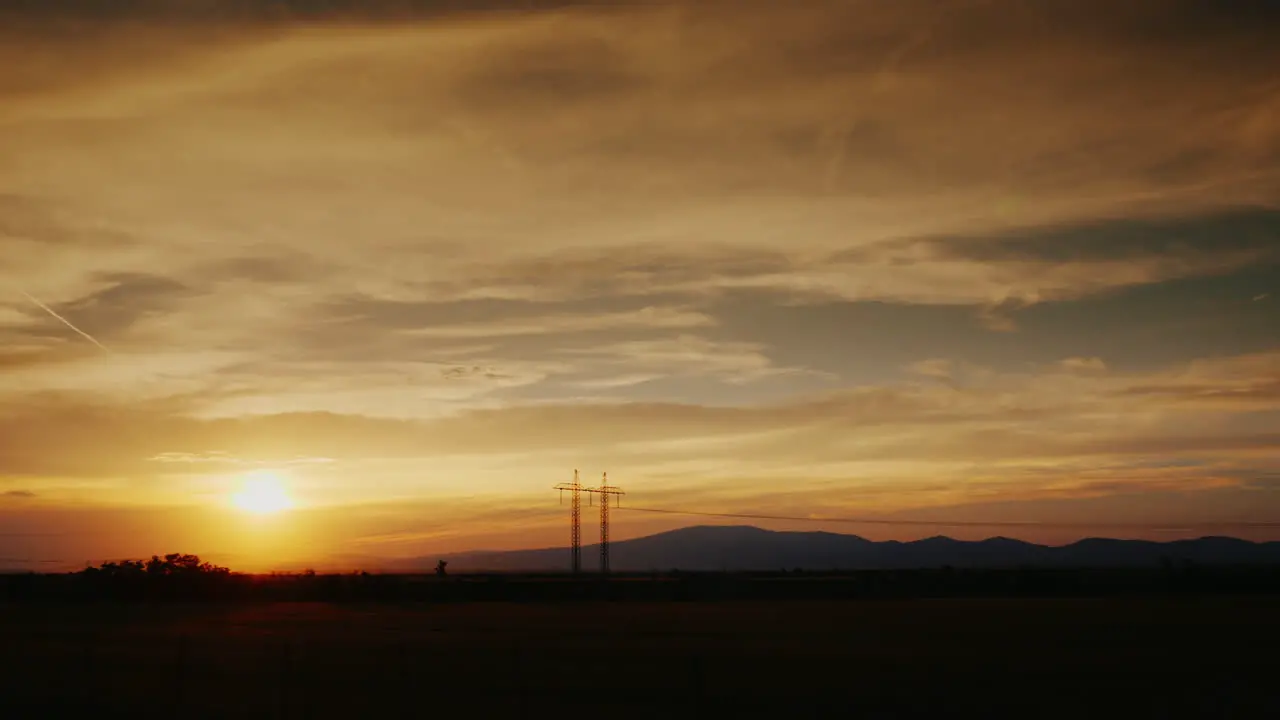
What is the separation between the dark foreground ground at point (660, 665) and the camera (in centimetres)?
3259

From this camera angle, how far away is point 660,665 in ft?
143

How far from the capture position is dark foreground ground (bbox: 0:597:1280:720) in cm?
3259

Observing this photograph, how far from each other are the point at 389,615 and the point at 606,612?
54.5 feet

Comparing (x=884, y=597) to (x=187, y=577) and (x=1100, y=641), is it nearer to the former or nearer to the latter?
(x=1100, y=641)

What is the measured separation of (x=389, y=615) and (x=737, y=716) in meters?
59.2

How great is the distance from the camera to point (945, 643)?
53156 millimetres

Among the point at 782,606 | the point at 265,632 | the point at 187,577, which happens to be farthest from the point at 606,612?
the point at 187,577

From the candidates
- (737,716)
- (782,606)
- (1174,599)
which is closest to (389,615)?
(782,606)

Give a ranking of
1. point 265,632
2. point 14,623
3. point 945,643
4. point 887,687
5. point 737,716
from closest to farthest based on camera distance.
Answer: point 737,716 < point 887,687 < point 945,643 < point 265,632 < point 14,623

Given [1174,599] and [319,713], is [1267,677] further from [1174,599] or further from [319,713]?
[1174,599]

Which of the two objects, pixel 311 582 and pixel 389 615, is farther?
pixel 311 582

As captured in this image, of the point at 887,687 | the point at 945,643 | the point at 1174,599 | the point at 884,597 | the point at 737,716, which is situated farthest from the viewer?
the point at 884,597

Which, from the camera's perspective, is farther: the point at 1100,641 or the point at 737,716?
the point at 1100,641

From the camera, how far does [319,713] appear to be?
31.4 meters
